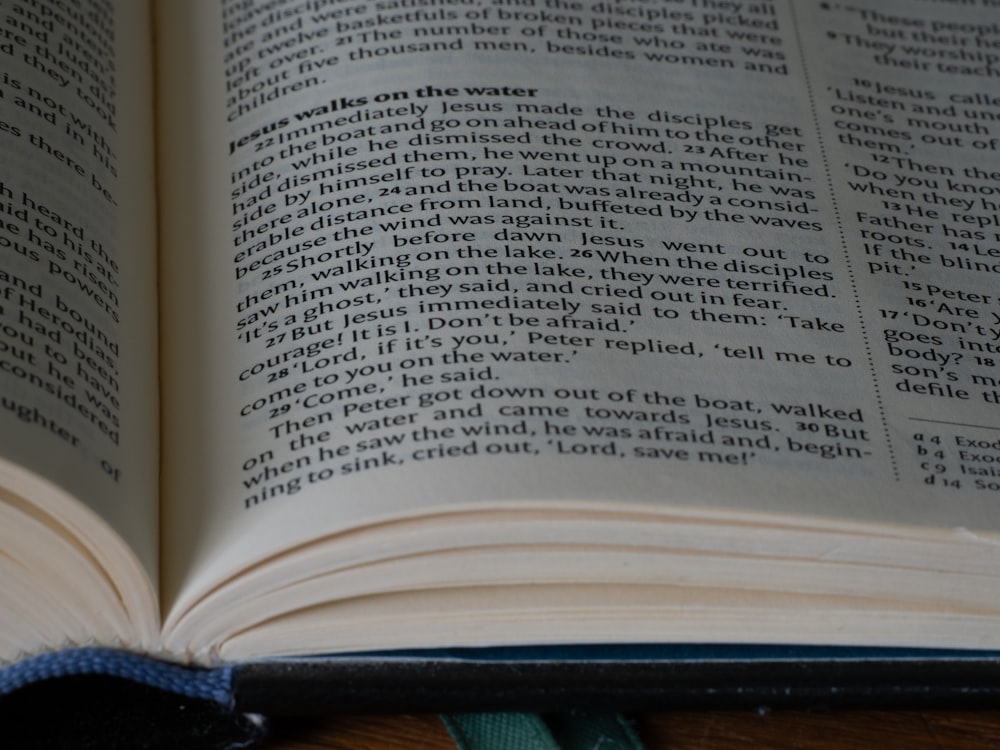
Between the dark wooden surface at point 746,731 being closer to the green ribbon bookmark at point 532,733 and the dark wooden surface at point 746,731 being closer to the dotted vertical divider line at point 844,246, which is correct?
the green ribbon bookmark at point 532,733

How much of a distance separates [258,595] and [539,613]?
11 centimetres

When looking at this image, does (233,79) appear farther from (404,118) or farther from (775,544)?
(775,544)

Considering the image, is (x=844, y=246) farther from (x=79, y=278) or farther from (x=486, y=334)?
(x=79, y=278)

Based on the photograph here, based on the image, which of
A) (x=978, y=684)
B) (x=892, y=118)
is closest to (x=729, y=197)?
(x=892, y=118)

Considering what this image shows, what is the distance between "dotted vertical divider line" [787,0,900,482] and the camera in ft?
1.63

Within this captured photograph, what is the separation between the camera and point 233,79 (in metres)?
0.61

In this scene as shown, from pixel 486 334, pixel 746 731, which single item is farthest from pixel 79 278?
pixel 746 731

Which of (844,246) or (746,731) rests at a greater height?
(844,246)

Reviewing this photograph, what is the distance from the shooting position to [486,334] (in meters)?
0.50

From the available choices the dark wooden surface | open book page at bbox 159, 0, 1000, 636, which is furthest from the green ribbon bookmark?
open book page at bbox 159, 0, 1000, 636

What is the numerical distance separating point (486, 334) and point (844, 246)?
0.18m

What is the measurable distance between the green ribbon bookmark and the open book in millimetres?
52

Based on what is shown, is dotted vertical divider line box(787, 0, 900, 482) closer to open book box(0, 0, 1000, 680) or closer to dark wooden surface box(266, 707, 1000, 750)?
open book box(0, 0, 1000, 680)

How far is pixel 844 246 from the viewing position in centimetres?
56
